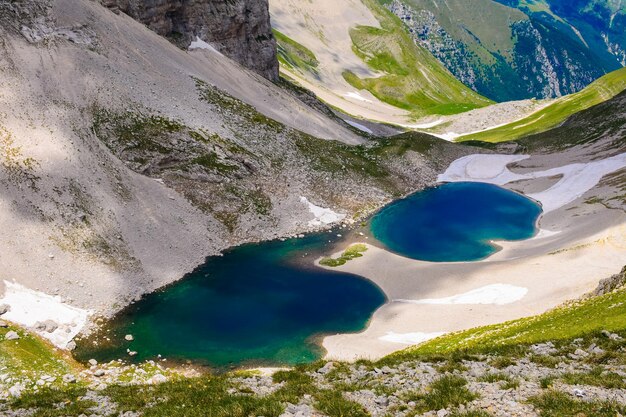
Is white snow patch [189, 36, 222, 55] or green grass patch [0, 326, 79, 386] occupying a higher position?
white snow patch [189, 36, 222, 55]

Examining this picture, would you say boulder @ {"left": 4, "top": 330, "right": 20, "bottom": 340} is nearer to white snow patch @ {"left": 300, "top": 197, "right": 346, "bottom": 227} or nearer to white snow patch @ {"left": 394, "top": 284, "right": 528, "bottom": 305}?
white snow patch @ {"left": 394, "top": 284, "right": 528, "bottom": 305}

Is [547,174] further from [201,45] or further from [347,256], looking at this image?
[201,45]

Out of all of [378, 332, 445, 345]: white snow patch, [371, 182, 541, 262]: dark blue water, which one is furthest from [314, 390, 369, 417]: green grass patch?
[371, 182, 541, 262]: dark blue water

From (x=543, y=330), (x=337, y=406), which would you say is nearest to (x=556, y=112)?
(x=543, y=330)

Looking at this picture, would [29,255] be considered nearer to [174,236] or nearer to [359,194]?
[174,236]

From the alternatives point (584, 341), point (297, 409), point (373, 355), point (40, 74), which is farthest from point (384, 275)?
point (40, 74)

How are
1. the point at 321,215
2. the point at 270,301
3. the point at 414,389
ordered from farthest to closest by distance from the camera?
the point at 321,215
the point at 270,301
the point at 414,389

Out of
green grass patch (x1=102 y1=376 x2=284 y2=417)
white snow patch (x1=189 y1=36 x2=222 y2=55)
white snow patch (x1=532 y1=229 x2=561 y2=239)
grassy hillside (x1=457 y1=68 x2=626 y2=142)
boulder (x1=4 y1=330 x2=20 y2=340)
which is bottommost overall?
boulder (x1=4 y1=330 x2=20 y2=340)
